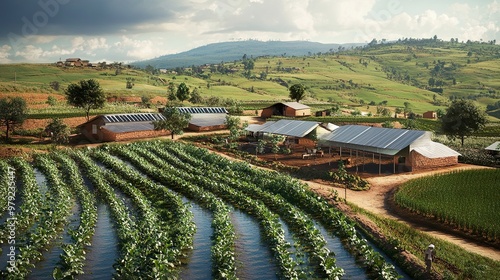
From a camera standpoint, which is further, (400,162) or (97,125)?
(97,125)

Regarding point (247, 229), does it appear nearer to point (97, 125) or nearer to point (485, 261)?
point (485, 261)

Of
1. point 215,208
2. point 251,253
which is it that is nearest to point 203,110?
point 215,208

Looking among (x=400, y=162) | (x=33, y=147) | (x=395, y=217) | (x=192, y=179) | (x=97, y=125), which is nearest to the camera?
(x=395, y=217)

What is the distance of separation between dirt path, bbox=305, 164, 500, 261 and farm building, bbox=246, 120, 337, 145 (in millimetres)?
16487

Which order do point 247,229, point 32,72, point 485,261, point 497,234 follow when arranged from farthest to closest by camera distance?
point 32,72
point 247,229
point 497,234
point 485,261

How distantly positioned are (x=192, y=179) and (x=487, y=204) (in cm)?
2492

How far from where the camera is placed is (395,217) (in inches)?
1273

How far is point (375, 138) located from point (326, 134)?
10.4 metres

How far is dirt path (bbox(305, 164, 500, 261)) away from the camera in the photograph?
2659cm

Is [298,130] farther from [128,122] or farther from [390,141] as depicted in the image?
[128,122]

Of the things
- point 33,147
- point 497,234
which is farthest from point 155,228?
point 33,147

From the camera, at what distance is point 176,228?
91.1ft

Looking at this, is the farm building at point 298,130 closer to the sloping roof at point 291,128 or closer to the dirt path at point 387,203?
the sloping roof at point 291,128

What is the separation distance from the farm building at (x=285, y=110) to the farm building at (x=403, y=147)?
37801 mm
